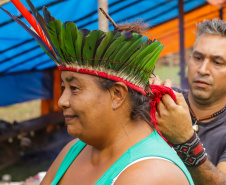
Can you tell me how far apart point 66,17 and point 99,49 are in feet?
14.0

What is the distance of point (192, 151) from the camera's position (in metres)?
1.78

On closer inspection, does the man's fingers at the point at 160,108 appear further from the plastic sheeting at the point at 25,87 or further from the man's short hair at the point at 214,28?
the plastic sheeting at the point at 25,87

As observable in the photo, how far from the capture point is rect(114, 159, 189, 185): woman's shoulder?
1.25 metres

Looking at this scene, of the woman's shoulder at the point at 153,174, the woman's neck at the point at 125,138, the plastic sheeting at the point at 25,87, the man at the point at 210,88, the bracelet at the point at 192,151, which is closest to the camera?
the woman's shoulder at the point at 153,174

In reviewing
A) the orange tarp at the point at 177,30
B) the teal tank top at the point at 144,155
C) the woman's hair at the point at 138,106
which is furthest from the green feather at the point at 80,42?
the orange tarp at the point at 177,30

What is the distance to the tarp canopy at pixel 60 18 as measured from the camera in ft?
16.5

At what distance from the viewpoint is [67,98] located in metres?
1.45

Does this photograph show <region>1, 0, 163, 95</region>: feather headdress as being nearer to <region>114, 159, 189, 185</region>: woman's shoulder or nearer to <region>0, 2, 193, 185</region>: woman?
<region>0, 2, 193, 185</region>: woman

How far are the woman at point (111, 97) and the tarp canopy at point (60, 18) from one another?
2898 millimetres

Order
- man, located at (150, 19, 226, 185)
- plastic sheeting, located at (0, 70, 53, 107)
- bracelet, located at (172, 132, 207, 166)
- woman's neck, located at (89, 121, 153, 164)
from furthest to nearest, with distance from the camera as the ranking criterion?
plastic sheeting, located at (0, 70, 53, 107) → man, located at (150, 19, 226, 185) → bracelet, located at (172, 132, 207, 166) → woman's neck, located at (89, 121, 153, 164)

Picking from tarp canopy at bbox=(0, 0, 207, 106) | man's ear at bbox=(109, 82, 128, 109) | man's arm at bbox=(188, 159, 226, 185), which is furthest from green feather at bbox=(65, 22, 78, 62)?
tarp canopy at bbox=(0, 0, 207, 106)

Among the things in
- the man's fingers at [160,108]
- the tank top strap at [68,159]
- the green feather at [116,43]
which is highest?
the green feather at [116,43]

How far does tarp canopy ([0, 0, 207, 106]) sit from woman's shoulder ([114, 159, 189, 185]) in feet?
10.7

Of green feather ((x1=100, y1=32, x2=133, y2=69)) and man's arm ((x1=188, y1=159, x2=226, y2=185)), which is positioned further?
man's arm ((x1=188, y1=159, x2=226, y2=185))
